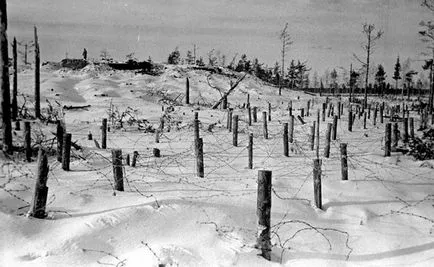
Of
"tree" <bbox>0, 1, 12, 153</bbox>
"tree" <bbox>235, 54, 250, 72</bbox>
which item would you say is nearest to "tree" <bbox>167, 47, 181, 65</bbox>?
"tree" <bbox>235, 54, 250, 72</bbox>

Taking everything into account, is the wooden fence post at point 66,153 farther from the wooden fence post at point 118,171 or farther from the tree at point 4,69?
the tree at point 4,69

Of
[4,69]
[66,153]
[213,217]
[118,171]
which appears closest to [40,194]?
[118,171]

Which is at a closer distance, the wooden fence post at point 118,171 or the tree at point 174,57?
the wooden fence post at point 118,171

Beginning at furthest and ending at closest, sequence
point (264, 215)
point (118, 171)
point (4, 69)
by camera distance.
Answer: point (4, 69) → point (118, 171) → point (264, 215)

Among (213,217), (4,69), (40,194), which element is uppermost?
(4,69)

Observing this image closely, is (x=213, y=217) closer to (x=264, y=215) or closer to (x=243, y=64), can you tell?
(x=264, y=215)

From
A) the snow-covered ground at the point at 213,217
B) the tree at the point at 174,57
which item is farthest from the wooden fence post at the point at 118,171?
the tree at the point at 174,57

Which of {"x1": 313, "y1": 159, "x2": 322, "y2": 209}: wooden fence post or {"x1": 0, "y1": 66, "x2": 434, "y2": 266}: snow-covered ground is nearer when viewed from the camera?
{"x1": 0, "y1": 66, "x2": 434, "y2": 266}: snow-covered ground

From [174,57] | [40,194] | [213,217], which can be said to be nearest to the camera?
[40,194]

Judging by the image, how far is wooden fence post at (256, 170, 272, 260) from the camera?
5078 mm

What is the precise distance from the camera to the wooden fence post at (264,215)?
5.08 metres

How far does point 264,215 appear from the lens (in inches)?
201

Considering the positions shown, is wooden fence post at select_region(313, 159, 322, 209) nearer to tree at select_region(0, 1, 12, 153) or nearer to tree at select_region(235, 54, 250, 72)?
tree at select_region(0, 1, 12, 153)

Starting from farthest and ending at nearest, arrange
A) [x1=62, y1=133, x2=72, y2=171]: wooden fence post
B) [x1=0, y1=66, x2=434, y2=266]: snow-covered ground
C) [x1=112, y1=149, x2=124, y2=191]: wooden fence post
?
[x1=62, y1=133, x2=72, y2=171]: wooden fence post → [x1=112, y1=149, x2=124, y2=191]: wooden fence post → [x1=0, y1=66, x2=434, y2=266]: snow-covered ground
